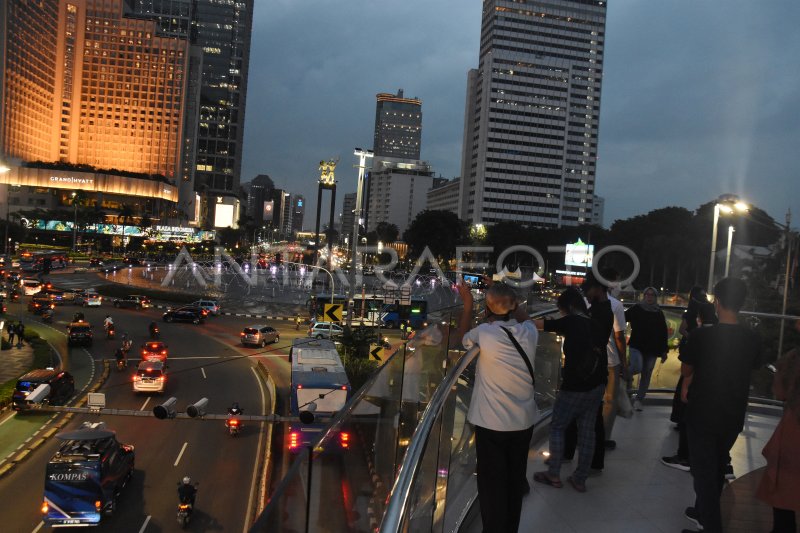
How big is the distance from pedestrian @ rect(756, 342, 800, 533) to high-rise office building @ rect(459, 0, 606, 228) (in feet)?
396

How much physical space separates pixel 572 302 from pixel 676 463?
227cm

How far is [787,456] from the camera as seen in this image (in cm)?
334

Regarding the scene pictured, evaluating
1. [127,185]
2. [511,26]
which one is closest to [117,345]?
[127,185]

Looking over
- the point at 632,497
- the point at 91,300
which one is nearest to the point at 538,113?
the point at 91,300

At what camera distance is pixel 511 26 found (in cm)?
12500

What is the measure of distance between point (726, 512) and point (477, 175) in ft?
406

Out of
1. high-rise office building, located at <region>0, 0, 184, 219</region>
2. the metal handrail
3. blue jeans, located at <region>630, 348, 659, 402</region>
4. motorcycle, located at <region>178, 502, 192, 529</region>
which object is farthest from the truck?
high-rise office building, located at <region>0, 0, 184, 219</region>

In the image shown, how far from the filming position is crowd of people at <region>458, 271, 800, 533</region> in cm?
322

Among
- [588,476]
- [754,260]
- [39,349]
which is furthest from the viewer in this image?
[754,260]

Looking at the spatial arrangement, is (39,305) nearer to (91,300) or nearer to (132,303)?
(91,300)

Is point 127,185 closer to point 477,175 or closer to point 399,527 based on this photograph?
point 477,175

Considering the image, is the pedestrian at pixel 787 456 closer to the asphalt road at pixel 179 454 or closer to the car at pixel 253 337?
the asphalt road at pixel 179 454

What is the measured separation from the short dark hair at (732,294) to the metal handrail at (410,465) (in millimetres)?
1842

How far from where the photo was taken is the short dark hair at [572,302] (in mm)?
4270
